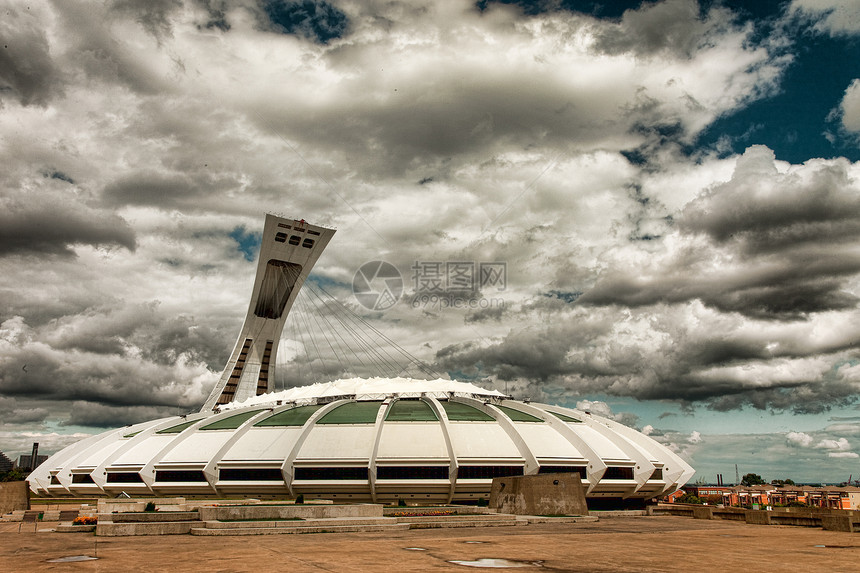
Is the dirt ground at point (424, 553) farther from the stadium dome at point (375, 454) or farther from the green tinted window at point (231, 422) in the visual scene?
the green tinted window at point (231, 422)

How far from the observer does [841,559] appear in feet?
56.6

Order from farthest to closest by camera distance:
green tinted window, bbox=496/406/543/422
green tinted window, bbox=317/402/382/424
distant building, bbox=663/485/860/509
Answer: distant building, bbox=663/485/860/509 → green tinted window, bbox=496/406/543/422 → green tinted window, bbox=317/402/382/424

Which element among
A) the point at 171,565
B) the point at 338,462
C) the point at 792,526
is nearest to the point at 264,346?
the point at 338,462

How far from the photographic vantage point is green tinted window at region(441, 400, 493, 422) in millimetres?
56875

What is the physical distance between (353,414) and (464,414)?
10.7 m

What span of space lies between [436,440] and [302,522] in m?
24.9

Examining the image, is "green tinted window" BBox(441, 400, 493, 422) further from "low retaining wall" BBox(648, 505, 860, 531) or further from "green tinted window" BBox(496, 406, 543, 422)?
"low retaining wall" BBox(648, 505, 860, 531)

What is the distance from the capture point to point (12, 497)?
43.6m

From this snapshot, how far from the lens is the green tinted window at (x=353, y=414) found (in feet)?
186

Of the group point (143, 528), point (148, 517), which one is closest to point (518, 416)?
point (148, 517)

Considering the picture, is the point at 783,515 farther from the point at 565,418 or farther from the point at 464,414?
the point at 464,414

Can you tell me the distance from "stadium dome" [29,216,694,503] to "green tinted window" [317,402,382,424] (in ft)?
0.63

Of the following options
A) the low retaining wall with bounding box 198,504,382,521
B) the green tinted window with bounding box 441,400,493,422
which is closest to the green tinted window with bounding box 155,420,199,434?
the green tinted window with bounding box 441,400,493,422

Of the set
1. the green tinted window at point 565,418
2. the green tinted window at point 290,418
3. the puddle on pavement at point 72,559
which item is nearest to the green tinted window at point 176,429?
the green tinted window at point 290,418
